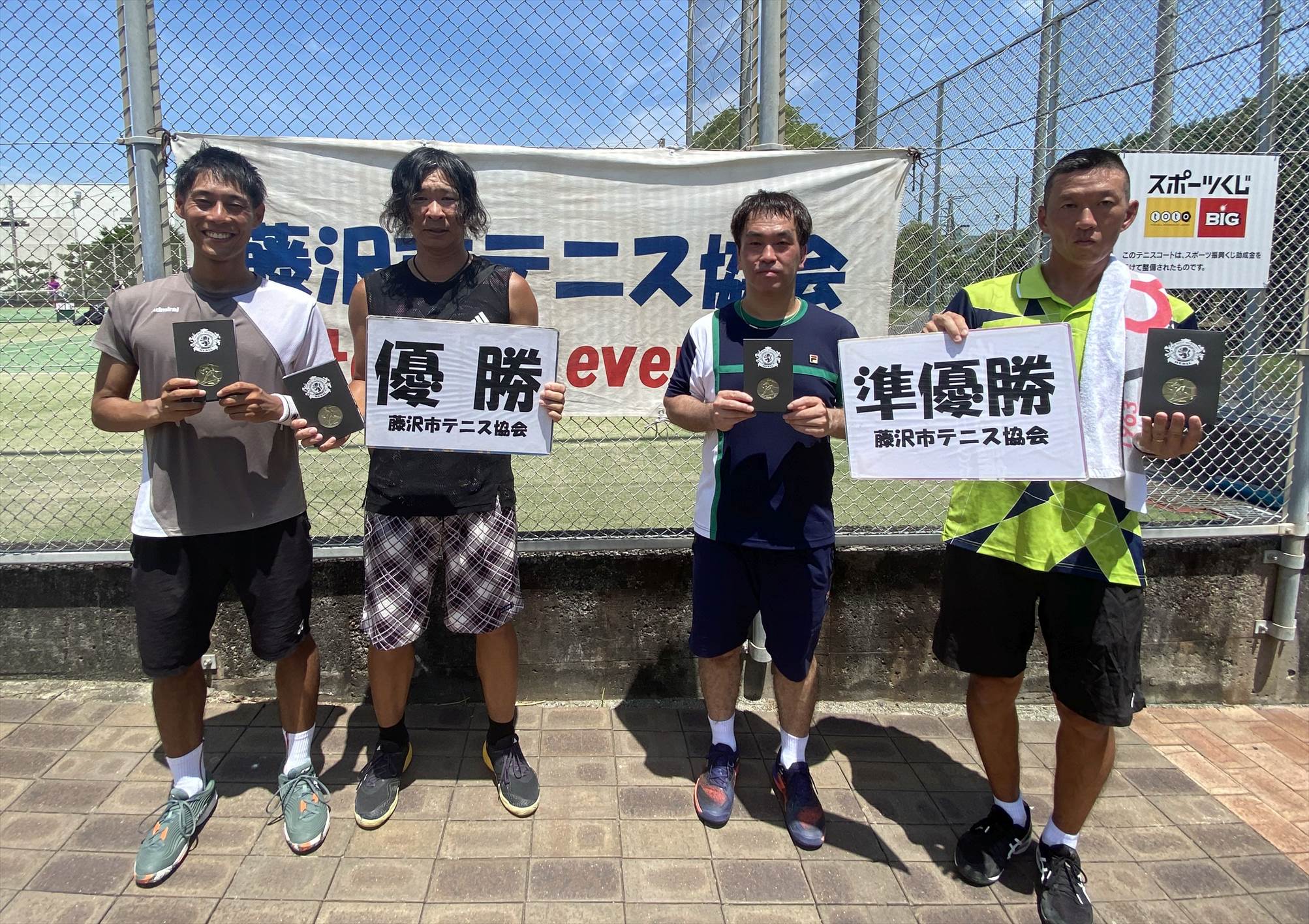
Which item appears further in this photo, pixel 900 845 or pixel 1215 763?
pixel 1215 763

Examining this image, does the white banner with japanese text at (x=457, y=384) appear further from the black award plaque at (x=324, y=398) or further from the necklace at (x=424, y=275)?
the necklace at (x=424, y=275)

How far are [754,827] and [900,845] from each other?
0.48 metres

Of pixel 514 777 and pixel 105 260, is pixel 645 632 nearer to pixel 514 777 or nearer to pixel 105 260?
pixel 514 777

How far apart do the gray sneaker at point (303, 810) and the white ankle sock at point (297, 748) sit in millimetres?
21

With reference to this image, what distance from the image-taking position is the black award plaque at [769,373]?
2.19 metres

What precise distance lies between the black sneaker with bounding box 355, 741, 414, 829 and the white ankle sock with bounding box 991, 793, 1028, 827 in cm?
201

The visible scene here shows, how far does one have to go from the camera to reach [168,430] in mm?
2326

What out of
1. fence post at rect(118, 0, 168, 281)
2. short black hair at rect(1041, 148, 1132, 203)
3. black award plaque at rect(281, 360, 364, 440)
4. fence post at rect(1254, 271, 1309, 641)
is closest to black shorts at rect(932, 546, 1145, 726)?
short black hair at rect(1041, 148, 1132, 203)

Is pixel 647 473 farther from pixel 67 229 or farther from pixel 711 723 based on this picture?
pixel 67 229

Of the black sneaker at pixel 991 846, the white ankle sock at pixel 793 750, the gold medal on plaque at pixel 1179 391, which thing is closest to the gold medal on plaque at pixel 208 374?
the white ankle sock at pixel 793 750

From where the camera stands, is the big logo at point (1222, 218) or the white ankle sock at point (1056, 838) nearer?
the white ankle sock at point (1056, 838)

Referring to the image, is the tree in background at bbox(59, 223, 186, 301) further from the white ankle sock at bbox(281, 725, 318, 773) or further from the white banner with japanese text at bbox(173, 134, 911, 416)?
the white ankle sock at bbox(281, 725, 318, 773)

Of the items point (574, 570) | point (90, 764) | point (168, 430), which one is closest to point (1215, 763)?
point (574, 570)

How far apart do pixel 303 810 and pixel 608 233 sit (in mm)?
2347
